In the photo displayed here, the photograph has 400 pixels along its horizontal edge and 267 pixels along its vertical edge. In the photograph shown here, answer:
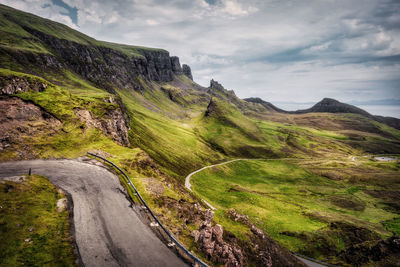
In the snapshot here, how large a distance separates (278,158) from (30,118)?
18786 centimetres

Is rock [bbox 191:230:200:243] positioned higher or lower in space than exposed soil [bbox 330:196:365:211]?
higher

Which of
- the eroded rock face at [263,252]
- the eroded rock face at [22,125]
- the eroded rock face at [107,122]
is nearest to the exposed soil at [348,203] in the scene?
the eroded rock face at [263,252]

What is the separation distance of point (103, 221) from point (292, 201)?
92286mm

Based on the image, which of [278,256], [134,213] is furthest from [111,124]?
[278,256]

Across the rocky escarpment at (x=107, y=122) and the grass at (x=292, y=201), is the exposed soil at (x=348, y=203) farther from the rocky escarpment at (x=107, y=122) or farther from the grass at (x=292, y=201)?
the rocky escarpment at (x=107, y=122)

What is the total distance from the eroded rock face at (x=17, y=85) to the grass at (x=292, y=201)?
2510 inches

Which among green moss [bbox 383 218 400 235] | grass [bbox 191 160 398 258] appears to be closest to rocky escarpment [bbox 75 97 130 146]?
grass [bbox 191 160 398 258]

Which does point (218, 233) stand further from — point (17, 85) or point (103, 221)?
point (17, 85)

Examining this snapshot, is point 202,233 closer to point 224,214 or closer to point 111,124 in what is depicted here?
point 224,214

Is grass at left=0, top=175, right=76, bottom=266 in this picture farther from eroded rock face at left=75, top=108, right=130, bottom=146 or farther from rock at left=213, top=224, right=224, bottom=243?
eroded rock face at left=75, top=108, right=130, bottom=146

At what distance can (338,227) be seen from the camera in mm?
57594

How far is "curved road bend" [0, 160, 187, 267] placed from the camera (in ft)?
55.8

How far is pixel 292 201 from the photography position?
90.8 meters

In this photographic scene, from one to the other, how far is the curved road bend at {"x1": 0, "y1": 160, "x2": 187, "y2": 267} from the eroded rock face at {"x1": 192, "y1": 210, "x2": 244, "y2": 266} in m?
3.98
